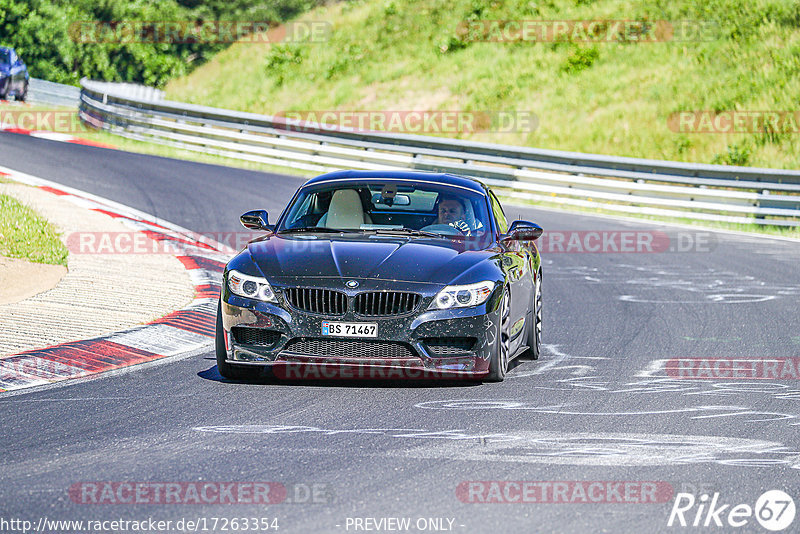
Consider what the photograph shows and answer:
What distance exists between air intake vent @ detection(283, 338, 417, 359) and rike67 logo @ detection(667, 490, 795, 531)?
2819 millimetres

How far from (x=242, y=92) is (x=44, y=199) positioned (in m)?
29.3

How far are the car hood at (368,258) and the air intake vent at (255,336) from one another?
1.21 ft

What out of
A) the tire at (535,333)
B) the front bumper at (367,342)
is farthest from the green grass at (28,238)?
the tire at (535,333)

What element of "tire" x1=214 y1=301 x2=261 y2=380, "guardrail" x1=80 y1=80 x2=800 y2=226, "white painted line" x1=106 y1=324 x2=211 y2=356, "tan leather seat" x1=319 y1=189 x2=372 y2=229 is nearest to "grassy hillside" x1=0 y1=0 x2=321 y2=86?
"guardrail" x1=80 y1=80 x2=800 y2=226

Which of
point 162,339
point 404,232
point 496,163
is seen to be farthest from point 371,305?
point 496,163

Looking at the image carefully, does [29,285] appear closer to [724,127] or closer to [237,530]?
[237,530]

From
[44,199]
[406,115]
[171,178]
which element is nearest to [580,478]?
[44,199]

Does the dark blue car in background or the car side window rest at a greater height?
the dark blue car in background

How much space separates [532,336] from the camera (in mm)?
9773

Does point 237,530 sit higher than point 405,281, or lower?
lower

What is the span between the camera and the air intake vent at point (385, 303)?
7996 millimetres

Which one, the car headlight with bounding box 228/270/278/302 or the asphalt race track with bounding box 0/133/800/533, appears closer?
the asphalt race track with bounding box 0/133/800/533

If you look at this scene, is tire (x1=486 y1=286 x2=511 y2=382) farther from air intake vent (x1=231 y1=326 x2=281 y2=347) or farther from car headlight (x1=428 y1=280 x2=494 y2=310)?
air intake vent (x1=231 y1=326 x2=281 y2=347)

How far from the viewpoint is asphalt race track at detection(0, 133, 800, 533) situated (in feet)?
17.1
